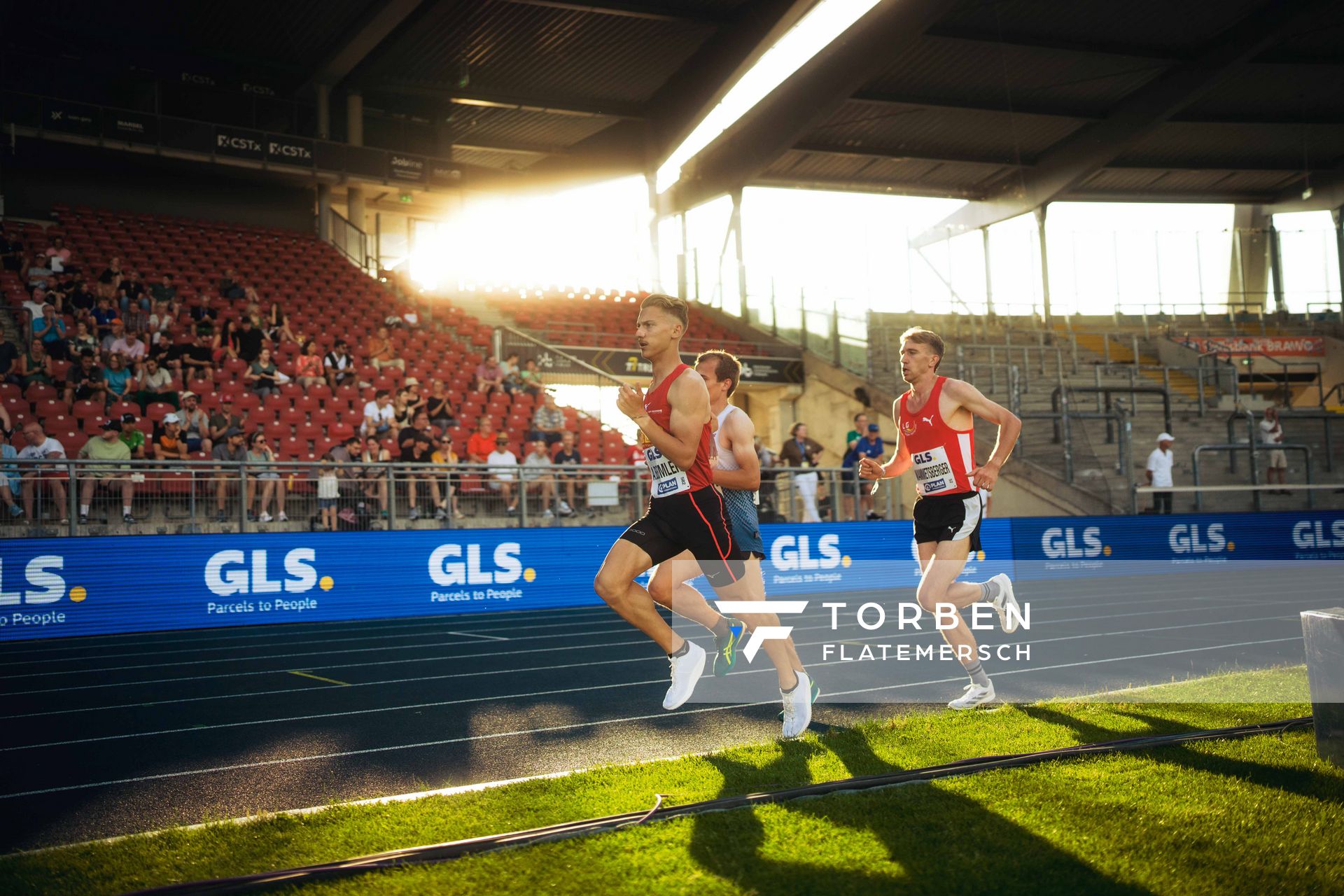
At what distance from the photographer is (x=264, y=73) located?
86.0 ft

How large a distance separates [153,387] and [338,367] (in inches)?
122

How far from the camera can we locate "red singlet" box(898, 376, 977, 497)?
6574 millimetres

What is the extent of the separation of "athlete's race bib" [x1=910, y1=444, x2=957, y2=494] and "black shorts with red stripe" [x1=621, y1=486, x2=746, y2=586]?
1558 millimetres

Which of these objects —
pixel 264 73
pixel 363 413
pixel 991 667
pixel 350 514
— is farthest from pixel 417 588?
pixel 264 73

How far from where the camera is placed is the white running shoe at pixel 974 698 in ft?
21.1

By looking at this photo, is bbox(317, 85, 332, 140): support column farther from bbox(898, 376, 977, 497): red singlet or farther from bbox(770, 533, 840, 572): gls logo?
bbox(898, 376, 977, 497): red singlet

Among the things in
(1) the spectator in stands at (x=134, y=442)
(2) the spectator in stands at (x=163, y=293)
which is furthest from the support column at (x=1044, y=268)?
(1) the spectator in stands at (x=134, y=442)

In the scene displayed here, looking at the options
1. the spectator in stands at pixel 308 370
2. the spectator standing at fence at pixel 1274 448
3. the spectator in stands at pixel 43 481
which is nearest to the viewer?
the spectator in stands at pixel 43 481

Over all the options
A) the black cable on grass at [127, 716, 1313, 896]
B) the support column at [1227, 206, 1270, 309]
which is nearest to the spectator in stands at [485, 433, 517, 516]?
the black cable on grass at [127, 716, 1313, 896]

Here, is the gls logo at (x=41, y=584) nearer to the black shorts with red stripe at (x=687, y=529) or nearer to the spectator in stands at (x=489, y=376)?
the spectator in stands at (x=489, y=376)

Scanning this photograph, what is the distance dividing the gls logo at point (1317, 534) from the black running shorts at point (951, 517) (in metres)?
15.9

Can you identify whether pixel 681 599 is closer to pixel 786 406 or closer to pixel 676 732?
pixel 676 732

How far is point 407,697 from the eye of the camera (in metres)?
7.61

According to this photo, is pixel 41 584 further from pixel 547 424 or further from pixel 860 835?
pixel 860 835
